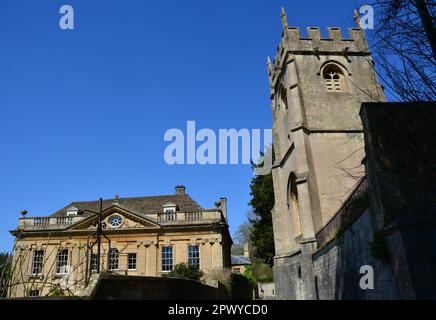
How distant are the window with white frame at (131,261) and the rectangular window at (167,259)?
273cm

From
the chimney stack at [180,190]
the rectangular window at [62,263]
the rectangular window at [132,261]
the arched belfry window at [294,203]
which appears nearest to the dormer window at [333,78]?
the arched belfry window at [294,203]

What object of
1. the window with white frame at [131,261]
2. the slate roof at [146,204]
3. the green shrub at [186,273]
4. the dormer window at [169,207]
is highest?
the slate roof at [146,204]

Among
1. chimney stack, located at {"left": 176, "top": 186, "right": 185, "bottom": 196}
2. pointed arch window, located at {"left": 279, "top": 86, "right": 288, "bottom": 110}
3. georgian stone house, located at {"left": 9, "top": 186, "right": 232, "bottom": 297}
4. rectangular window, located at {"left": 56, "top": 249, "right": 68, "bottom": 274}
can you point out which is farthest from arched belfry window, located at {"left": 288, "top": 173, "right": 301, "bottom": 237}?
rectangular window, located at {"left": 56, "top": 249, "right": 68, "bottom": 274}

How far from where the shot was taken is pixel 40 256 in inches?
1294

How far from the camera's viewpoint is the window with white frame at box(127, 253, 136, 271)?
103 ft

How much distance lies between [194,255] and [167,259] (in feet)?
8.58

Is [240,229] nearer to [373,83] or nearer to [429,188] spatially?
[373,83]

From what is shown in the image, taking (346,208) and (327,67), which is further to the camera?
(327,67)

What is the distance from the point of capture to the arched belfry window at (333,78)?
20.0 m

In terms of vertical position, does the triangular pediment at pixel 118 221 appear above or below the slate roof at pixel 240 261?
above

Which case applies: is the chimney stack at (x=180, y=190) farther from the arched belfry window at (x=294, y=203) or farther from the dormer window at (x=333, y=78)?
the dormer window at (x=333, y=78)

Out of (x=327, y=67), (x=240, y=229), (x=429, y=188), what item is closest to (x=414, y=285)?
(x=429, y=188)

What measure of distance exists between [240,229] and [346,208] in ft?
175

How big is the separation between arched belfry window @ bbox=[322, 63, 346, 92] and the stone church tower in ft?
0.19
